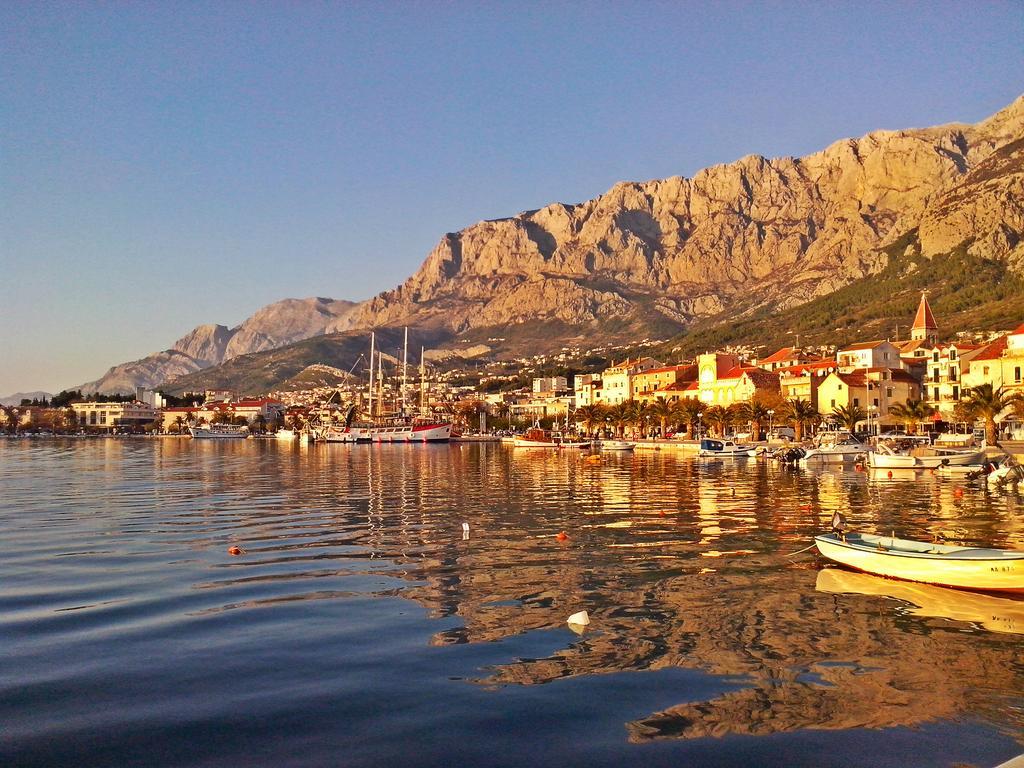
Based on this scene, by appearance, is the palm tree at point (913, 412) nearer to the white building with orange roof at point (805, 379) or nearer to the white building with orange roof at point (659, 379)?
the white building with orange roof at point (805, 379)

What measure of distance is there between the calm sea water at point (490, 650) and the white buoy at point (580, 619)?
33cm

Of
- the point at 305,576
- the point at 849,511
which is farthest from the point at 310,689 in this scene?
the point at 849,511

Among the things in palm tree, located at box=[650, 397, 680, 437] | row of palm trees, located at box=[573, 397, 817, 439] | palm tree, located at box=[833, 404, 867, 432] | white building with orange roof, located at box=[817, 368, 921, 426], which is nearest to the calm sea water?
palm tree, located at box=[833, 404, 867, 432]

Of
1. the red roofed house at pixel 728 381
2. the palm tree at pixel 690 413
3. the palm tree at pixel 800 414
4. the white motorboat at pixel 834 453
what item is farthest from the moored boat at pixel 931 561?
the red roofed house at pixel 728 381

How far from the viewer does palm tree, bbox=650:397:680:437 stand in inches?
5846

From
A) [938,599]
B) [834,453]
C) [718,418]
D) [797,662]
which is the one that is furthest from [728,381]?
[797,662]

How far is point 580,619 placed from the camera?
19453mm

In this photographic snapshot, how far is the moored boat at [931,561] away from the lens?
71.7 ft

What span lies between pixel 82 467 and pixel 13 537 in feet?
190

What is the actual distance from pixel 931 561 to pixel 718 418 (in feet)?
379

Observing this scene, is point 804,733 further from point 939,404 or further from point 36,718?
point 939,404

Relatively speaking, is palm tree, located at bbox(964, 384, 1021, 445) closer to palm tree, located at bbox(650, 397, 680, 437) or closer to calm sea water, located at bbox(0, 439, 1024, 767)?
calm sea water, located at bbox(0, 439, 1024, 767)

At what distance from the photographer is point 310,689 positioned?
15.1 m

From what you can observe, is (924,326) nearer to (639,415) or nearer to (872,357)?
(872,357)
